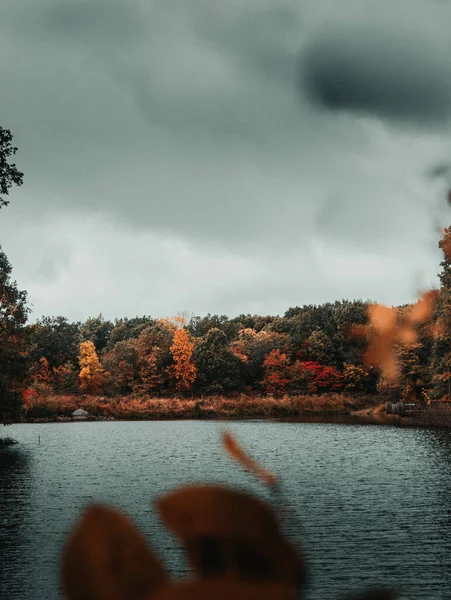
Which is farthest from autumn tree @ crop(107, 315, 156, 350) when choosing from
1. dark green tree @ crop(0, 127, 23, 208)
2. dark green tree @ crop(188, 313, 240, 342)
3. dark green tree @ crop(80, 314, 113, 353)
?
dark green tree @ crop(0, 127, 23, 208)

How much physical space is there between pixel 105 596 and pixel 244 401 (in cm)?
4869

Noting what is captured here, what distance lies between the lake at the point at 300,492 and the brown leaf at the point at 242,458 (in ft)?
A: 0.44

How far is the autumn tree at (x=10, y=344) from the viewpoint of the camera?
23234 millimetres

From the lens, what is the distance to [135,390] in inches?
2061

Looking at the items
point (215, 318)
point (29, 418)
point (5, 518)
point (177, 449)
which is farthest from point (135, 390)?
point (5, 518)

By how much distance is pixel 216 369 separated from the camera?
51.8 m

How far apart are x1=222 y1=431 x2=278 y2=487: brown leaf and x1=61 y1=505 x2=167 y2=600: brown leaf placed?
8 cm

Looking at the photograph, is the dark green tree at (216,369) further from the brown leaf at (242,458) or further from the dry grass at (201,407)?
the brown leaf at (242,458)

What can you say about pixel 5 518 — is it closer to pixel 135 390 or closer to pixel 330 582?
pixel 330 582

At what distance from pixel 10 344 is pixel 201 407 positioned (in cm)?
2477

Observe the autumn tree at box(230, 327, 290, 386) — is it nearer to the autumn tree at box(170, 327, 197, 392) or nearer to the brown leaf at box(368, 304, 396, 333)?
the autumn tree at box(170, 327, 197, 392)

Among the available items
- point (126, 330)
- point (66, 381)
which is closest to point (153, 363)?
point (66, 381)

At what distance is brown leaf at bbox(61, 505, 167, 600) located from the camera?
0.75ft

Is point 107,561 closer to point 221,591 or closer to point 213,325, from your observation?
point 221,591
